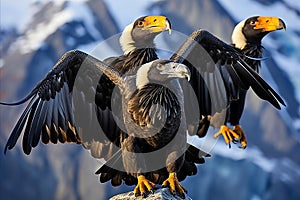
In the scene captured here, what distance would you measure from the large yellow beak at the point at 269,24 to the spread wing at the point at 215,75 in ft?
3.08

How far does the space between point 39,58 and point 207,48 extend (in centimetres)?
1005

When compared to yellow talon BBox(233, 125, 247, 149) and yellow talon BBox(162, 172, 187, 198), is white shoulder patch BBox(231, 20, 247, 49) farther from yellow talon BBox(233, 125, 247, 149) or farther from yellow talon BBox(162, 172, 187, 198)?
yellow talon BBox(162, 172, 187, 198)

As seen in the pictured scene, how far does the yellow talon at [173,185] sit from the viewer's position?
18.1ft

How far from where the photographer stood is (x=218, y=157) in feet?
50.5

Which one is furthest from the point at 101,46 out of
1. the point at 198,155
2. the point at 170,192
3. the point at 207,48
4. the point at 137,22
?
the point at 170,192

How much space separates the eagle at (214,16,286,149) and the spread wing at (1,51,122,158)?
1.44 m

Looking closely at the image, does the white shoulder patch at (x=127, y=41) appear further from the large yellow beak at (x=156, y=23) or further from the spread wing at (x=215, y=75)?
the spread wing at (x=215, y=75)

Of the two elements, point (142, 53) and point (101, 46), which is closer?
point (142, 53)

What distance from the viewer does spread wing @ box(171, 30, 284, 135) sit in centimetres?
642

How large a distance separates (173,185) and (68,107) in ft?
4.18

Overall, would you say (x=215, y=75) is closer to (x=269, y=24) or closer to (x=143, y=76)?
(x=269, y=24)

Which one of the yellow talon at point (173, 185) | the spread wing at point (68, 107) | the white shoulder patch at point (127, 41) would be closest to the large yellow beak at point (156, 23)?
the white shoulder patch at point (127, 41)

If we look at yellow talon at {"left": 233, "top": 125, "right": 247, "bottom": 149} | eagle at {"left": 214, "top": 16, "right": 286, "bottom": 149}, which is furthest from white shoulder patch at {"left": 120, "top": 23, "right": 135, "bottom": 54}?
yellow talon at {"left": 233, "top": 125, "right": 247, "bottom": 149}

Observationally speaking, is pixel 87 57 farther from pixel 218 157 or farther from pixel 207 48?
pixel 218 157
